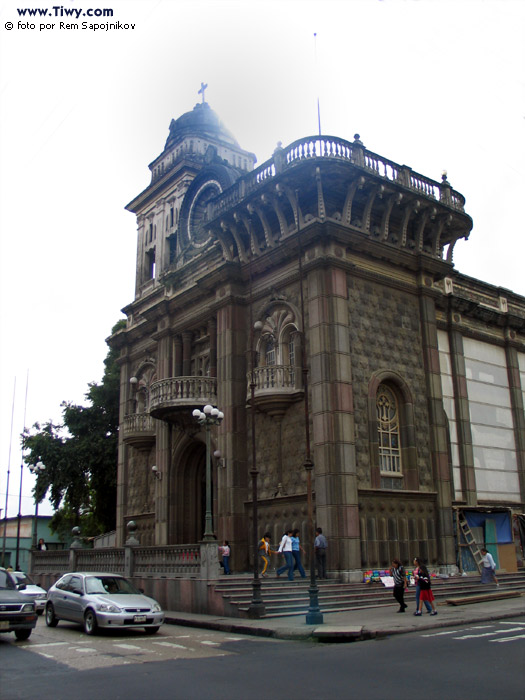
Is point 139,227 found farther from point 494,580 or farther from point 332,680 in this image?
point 332,680

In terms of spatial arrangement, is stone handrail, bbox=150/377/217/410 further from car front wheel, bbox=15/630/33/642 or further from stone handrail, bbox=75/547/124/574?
car front wheel, bbox=15/630/33/642

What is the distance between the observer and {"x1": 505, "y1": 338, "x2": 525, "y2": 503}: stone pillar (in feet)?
107

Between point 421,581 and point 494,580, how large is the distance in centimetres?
798

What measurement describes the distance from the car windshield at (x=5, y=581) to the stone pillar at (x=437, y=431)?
14.8m

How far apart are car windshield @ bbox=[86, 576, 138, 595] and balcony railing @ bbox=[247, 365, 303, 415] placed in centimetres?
881

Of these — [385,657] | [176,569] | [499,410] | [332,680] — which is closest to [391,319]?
[499,410]

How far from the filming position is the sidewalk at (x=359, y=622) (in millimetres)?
14516

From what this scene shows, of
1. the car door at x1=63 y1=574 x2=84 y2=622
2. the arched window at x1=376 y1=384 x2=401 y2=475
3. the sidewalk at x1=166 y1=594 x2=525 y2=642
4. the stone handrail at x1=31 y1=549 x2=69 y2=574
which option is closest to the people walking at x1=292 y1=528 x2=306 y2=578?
the sidewalk at x1=166 y1=594 x2=525 y2=642

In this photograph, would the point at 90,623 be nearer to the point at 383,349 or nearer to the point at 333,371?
the point at 333,371

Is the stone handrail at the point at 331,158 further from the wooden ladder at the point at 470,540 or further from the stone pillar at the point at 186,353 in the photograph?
the wooden ladder at the point at 470,540

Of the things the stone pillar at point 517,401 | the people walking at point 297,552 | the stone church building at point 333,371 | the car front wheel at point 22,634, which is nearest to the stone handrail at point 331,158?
the stone church building at point 333,371

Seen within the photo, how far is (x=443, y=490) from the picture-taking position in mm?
25516

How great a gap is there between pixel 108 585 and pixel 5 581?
2478 mm

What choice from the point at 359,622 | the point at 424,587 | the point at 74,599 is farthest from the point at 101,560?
the point at 424,587
